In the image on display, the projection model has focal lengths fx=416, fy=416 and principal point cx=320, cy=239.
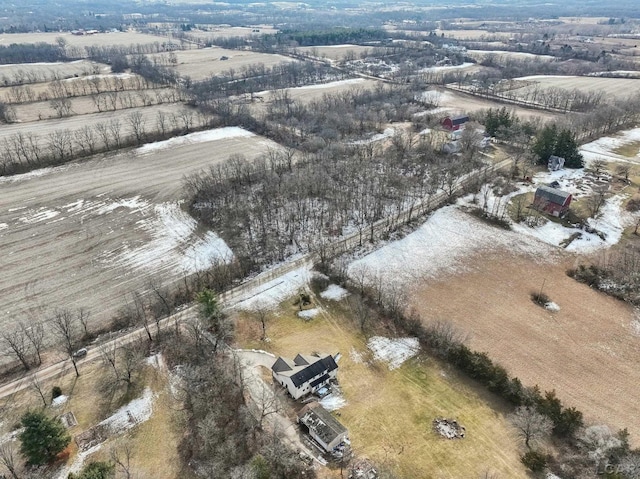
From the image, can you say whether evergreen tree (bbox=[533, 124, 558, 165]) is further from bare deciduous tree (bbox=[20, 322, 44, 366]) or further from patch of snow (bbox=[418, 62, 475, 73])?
patch of snow (bbox=[418, 62, 475, 73])

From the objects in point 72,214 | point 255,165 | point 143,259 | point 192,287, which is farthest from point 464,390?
point 72,214

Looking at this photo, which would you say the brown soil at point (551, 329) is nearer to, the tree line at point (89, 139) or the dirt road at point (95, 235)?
the dirt road at point (95, 235)

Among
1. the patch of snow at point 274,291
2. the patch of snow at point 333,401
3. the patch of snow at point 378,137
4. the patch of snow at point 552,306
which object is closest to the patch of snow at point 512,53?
the patch of snow at point 378,137

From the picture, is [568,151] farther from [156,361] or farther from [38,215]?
[38,215]

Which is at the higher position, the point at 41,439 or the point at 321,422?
the point at 41,439

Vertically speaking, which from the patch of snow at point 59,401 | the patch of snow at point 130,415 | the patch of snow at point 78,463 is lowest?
the patch of snow at point 130,415

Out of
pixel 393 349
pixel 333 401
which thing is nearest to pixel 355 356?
pixel 393 349
